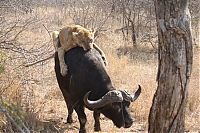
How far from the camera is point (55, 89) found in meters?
10.8

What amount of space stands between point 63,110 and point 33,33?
933 centimetres

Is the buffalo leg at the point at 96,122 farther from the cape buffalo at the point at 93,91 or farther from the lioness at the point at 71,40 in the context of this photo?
the lioness at the point at 71,40

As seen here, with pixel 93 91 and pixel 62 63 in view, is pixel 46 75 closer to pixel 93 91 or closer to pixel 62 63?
pixel 62 63

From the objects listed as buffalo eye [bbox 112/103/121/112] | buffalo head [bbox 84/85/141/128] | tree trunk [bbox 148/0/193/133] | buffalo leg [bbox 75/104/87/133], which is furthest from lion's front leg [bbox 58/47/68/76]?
tree trunk [bbox 148/0/193/133]

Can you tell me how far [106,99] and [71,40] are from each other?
1896 mm

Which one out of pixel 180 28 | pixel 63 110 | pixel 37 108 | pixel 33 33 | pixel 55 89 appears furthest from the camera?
pixel 33 33

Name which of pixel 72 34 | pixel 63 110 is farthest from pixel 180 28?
pixel 63 110

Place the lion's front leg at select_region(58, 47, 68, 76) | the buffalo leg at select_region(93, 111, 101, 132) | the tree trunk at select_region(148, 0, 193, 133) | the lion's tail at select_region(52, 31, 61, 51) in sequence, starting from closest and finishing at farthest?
1. the tree trunk at select_region(148, 0, 193, 133)
2. the buffalo leg at select_region(93, 111, 101, 132)
3. the lion's front leg at select_region(58, 47, 68, 76)
4. the lion's tail at select_region(52, 31, 61, 51)

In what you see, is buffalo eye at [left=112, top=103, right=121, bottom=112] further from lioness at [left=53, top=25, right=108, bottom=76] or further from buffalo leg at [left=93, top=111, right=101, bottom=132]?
lioness at [left=53, top=25, right=108, bottom=76]

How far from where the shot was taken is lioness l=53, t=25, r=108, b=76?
8.59 m

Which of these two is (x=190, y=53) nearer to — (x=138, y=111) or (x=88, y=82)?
(x=88, y=82)

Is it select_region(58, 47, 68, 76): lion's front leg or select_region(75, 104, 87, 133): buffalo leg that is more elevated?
select_region(58, 47, 68, 76): lion's front leg

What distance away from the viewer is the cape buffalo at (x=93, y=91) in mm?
7449

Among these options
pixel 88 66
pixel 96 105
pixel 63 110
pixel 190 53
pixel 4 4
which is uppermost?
pixel 4 4
